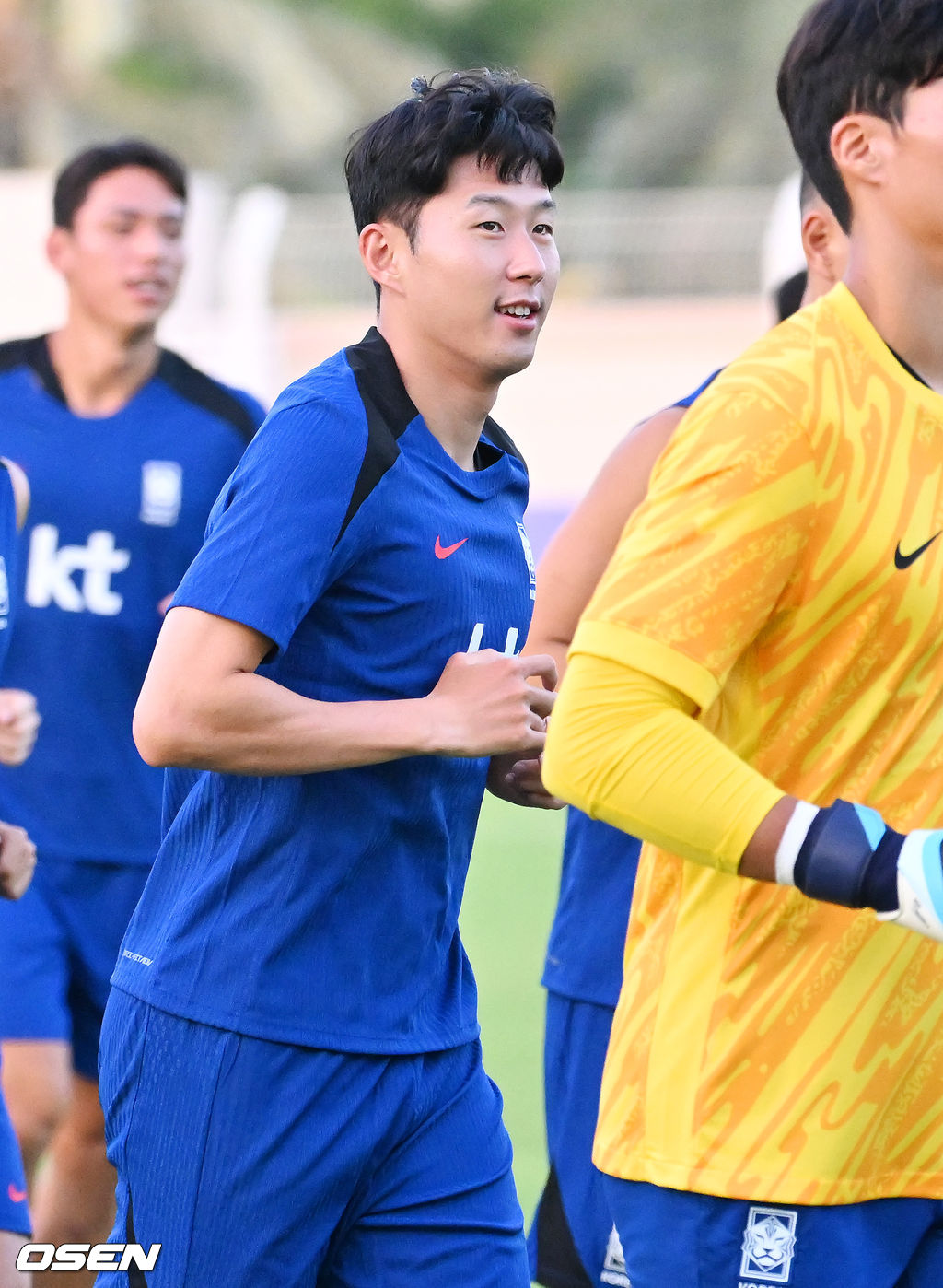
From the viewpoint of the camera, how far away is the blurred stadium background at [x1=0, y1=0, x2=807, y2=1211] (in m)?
21.5

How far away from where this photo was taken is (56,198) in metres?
5.06

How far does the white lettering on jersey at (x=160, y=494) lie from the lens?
4.54m

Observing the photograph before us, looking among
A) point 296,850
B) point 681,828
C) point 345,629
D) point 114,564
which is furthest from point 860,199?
point 114,564

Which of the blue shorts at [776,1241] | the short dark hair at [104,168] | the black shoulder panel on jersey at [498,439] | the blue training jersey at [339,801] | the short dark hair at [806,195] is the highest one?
the short dark hair at [104,168]

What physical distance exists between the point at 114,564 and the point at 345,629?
6.81 ft

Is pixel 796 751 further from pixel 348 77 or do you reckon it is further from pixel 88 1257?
pixel 348 77

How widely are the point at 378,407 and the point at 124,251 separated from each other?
251 cm

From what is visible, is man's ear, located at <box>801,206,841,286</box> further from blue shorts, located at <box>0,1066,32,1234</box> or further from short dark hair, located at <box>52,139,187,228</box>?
short dark hair, located at <box>52,139,187,228</box>

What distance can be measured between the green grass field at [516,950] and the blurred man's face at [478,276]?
9.07 ft

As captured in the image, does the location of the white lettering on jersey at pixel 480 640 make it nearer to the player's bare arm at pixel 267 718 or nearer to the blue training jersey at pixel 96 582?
the player's bare arm at pixel 267 718

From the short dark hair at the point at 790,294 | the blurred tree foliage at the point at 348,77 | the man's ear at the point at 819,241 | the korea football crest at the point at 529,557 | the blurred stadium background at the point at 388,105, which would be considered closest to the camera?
the korea football crest at the point at 529,557

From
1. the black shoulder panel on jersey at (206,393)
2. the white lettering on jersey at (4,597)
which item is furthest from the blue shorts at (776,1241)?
the black shoulder panel on jersey at (206,393)

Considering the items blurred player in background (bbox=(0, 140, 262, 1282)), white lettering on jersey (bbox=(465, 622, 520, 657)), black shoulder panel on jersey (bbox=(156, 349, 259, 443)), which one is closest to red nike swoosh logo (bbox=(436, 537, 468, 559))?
white lettering on jersey (bbox=(465, 622, 520, 657))

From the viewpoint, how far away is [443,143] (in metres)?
2.71
